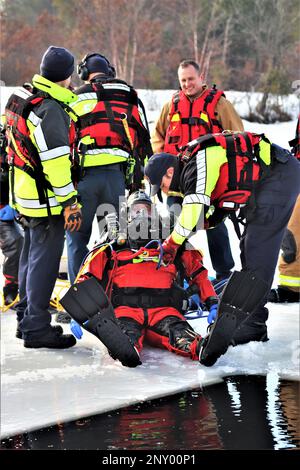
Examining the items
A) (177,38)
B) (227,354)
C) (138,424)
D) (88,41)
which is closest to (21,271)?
(227,354)

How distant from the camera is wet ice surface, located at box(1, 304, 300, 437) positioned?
3.85 m

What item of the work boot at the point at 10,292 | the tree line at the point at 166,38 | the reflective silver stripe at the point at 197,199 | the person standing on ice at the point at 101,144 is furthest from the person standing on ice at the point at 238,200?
the tree line at the point at 166,38

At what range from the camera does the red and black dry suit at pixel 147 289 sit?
4.74 m

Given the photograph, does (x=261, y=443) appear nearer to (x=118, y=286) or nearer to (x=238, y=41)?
(x=118, y=286)

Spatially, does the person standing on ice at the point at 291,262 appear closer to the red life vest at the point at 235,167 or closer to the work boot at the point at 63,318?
the red life vest at the point at 235,167

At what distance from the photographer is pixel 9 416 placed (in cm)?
377

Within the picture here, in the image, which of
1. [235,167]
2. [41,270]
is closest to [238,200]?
[235,167]

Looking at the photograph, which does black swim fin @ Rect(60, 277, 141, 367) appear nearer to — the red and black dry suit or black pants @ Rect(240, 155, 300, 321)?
the red and black dry suit

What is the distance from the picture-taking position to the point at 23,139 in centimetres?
474

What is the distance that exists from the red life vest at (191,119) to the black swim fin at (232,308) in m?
2.10

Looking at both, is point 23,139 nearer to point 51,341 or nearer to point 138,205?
point 138,205

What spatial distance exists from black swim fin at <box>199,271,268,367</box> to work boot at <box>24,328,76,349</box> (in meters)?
1.07

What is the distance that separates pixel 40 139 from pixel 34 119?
14 cm
